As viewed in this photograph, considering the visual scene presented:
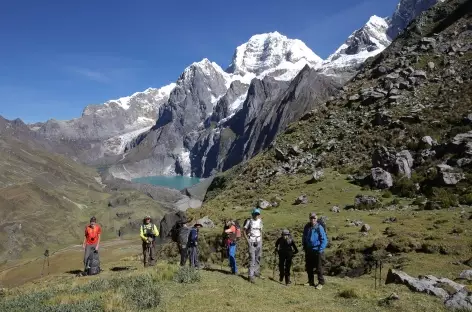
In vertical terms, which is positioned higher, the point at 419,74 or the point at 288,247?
the point at 419,74

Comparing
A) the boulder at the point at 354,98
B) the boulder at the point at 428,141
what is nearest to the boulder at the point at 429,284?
the boulder at the point at 428,141

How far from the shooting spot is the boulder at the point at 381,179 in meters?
38.3

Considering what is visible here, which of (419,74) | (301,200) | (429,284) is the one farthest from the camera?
(419,74)

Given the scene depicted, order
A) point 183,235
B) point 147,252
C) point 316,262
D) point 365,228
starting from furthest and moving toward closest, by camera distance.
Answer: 1. point 365,228
2. point 147,252
3. point 183,235
4. point 316,262

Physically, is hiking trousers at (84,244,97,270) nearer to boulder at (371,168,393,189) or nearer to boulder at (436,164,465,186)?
boulder at (371,168,393,189)

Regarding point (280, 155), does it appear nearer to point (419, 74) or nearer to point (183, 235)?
point (419, 74)

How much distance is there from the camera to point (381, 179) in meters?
38.6

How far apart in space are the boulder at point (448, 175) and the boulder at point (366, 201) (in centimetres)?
563

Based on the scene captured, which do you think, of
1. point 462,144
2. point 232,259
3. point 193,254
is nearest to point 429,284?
point 232,259

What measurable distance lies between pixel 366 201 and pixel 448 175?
22.9ft

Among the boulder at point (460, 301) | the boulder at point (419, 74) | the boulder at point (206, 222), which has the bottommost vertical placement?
the boulder at point (460, 301)

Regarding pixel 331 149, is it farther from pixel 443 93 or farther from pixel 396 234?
pixel 396 234

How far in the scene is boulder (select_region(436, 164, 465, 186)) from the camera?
3406cm

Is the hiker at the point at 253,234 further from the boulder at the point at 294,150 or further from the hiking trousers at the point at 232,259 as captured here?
the boulder at the point at 294,150
